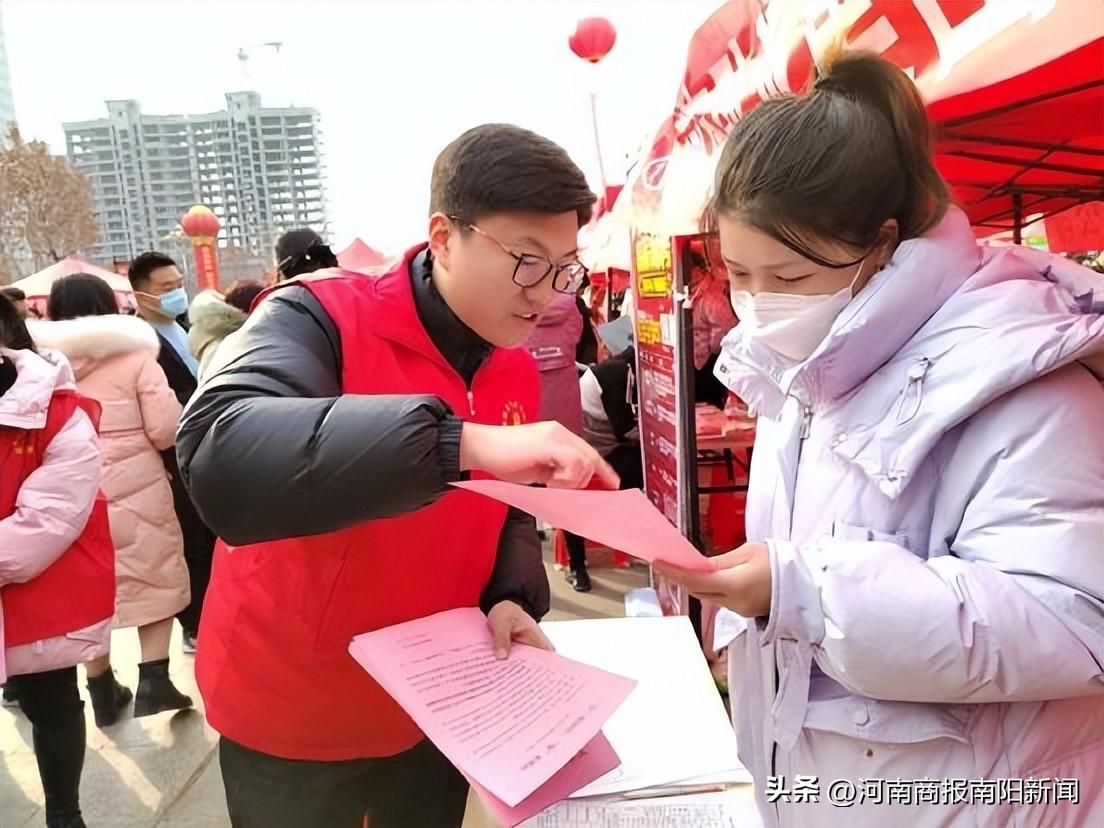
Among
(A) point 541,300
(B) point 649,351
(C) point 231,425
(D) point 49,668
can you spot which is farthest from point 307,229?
(C) point 231,425

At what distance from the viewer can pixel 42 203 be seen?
8312mm

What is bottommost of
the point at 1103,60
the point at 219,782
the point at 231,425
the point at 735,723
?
the point at 219,782

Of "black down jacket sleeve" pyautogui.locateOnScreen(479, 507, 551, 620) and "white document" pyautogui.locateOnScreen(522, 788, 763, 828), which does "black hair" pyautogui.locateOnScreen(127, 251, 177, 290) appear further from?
"white document" pyautogui.locateOnScreen(522, 788, 763, 828)

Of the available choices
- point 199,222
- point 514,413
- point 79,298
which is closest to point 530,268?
point 514,413

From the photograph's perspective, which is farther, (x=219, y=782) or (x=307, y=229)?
(x=307, y=229)

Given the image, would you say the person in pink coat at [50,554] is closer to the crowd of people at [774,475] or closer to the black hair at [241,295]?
the crowd of people at [774,475]

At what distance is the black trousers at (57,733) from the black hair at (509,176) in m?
1.91

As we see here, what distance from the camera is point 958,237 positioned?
35.6 inches

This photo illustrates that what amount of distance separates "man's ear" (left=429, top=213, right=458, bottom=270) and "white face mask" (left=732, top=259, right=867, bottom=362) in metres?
0.41

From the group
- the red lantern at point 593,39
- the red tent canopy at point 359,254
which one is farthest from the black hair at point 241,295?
the red tent canopy at point 359,254

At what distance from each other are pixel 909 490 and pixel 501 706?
54cm

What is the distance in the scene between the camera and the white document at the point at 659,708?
97 cm

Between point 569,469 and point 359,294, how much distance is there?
447 millimetres

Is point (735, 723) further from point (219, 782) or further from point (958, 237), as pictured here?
point (219, 782)
